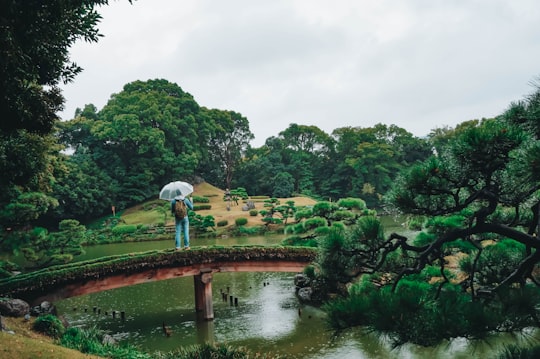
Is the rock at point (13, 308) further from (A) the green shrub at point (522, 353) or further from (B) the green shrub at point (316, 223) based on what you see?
(A) the green shrub at point (522, 353)

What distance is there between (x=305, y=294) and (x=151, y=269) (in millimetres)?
4395

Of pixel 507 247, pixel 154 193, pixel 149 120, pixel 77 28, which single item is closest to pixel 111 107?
pixel 149 120

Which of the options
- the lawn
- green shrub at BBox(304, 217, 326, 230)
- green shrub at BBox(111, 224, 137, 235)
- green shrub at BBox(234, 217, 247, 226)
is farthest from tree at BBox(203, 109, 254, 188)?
green shrub at BBox(304, 217, 326, 230)

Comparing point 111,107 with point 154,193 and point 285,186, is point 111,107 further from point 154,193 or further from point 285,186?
point 285,186

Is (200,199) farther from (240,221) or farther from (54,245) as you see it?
(54,245)

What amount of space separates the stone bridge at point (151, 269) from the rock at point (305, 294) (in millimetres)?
947

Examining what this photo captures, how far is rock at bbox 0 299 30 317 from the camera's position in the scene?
784cm

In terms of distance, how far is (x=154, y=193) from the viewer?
35.0m

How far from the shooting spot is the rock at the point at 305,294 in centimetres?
1128

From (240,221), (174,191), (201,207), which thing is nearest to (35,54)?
(174,191)

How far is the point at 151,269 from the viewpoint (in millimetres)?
9852

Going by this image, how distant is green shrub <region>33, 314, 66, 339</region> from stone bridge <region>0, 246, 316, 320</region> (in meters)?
1.15

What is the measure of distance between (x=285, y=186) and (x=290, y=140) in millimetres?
9071

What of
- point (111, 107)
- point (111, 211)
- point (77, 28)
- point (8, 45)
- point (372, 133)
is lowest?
point (111, 211)
